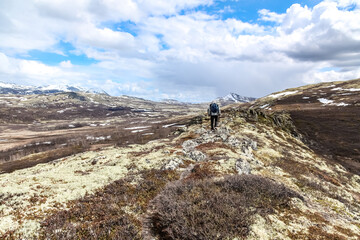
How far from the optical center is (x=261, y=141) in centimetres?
4194

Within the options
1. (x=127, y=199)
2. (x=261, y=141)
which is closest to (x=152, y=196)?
(x=127, y=199)

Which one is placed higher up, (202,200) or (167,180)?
(202,200)

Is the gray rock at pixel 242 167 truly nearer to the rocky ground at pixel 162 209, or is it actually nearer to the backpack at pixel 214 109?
the rocky ground at pixel 162 209

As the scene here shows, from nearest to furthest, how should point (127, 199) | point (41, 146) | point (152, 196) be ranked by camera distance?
point (127, 199)
point (152, 196)
point (41, 146)

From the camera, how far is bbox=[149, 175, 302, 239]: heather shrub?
9.40 metres

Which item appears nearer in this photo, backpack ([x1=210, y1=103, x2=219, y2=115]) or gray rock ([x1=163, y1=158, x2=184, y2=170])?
gray rock ([x1=163, y1=158, x2=184, y2=170])

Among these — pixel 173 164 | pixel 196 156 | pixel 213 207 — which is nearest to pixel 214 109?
pixel 196 156

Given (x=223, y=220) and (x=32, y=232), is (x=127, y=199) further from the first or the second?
(x=223, y=220)

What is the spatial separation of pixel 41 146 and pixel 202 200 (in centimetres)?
14163

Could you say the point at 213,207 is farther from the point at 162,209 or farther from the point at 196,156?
the point at 196,156

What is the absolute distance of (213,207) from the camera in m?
10.8

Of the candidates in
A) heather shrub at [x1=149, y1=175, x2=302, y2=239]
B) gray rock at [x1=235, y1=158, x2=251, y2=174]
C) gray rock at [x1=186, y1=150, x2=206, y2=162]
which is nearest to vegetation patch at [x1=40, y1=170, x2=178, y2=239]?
heather shrub at [x1=149, y1=175, x2=302, y2=239]

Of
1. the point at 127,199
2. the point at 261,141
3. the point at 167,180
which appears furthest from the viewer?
the point at 261,141

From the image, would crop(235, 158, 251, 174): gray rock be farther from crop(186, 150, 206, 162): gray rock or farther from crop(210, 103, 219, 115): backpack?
crop(210, 103, 219, 115): backpack
